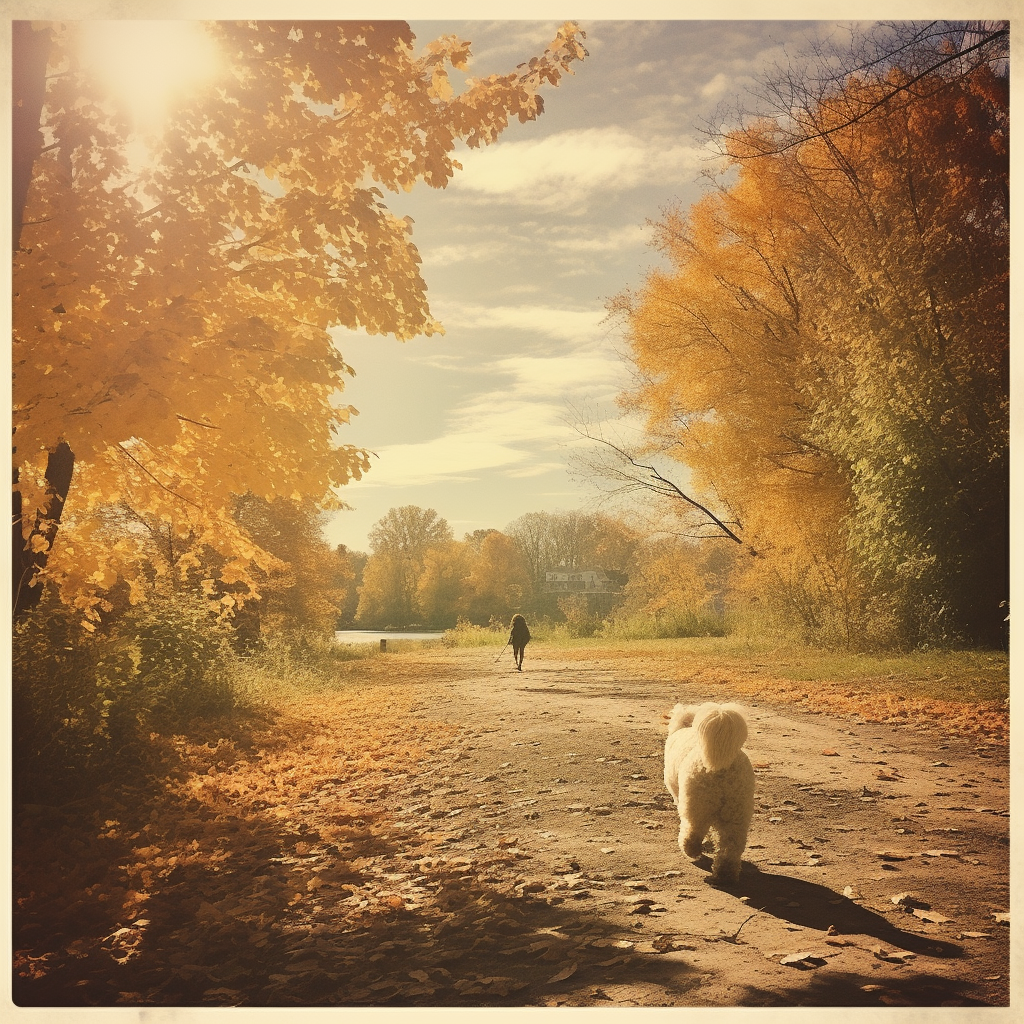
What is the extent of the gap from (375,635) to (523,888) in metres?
3.37

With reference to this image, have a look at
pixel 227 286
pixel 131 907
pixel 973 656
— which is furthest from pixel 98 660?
pixel 973 656

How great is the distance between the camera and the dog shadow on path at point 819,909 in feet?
8.70

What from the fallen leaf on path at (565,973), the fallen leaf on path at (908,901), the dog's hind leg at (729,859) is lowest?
the fallen leaf on path at (565,973)

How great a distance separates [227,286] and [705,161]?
3133 millimetres

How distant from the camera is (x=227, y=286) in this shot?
3.89m

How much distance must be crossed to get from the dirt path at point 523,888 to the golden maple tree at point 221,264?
1.68 meters

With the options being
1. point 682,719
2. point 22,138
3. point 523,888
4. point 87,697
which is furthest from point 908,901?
point 22,138

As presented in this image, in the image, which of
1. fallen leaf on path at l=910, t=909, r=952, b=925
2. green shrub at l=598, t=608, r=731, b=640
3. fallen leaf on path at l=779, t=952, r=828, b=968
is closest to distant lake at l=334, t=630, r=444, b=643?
green shrub at l=598, t=608, r=731, b=640

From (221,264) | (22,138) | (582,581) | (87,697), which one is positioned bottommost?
(87,697)

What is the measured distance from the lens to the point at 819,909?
2836mm

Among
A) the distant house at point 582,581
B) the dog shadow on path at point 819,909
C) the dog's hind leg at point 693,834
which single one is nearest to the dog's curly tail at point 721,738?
the dog's hind leg at point 693,834

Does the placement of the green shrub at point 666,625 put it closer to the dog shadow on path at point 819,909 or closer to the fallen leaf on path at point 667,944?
the dog shadow on path at point 819,909

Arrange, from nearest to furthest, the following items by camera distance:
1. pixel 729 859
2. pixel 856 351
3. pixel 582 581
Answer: pixel 729 859, pixel 582 581, pixel 856 351

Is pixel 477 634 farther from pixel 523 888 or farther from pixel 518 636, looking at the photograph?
pixel 523 888
